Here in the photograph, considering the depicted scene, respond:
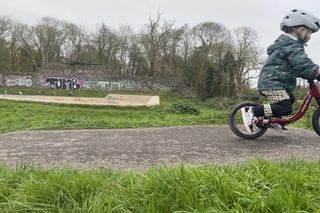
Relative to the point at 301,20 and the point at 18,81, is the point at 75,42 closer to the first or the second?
the point at 18,81

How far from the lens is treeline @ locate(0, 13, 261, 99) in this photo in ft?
161

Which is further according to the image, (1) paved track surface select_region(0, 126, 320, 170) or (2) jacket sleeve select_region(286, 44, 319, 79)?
(2) jacket sleeve select_region(286, 44, 319, 79)

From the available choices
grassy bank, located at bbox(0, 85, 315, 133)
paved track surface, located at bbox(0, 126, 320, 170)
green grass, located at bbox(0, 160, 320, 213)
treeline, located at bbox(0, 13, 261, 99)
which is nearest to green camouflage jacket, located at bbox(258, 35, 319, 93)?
paved track surface, located at bbox(0, 126, 320, 170)

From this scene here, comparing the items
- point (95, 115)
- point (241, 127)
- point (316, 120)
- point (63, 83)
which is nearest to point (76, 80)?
point (63, 83)

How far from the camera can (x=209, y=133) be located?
5121 mm

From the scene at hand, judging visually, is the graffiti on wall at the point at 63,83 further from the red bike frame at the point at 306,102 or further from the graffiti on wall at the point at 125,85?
the red bike frame at the point at 306,102

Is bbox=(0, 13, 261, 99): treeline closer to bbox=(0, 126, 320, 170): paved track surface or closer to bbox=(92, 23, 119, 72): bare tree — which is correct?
bbox=(92, 23, 119, 72): bare tree

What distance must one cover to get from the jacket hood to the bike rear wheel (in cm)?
75

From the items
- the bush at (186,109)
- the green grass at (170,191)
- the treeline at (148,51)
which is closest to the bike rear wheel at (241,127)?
the green grass at (170,191)

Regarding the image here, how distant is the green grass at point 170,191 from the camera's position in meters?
2.00

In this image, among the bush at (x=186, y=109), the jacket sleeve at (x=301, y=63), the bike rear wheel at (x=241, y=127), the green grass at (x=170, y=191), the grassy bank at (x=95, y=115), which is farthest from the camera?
the bush at (x=186, y=109)

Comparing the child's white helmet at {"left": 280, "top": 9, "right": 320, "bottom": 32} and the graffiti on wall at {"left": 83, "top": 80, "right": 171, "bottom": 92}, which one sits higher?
the child's white helmet at {"left": 280, "top": 9, "right": 320, "bottom": 32}

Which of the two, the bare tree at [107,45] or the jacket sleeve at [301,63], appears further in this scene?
the bare tree at [107,45]

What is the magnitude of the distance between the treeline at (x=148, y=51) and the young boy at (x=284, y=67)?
43526mm
